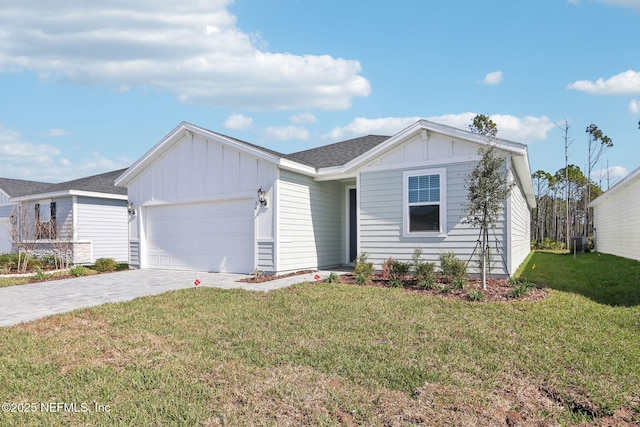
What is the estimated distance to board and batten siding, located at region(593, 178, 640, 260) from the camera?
13.8 m

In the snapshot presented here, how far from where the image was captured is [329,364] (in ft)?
13.7

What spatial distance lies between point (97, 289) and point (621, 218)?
62.6ft

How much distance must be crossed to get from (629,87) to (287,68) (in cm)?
A: 2115

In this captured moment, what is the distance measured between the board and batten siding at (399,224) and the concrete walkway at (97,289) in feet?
5.88

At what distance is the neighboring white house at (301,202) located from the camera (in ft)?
32.2

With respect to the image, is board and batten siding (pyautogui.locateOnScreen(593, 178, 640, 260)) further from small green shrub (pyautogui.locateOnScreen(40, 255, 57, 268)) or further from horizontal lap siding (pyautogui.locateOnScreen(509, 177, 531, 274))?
small green shrub (pyautogui.locateOnScreen(40, 255, 57, 268))

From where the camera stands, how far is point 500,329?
17.6 ft

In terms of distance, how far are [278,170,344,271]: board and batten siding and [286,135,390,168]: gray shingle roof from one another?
813 millimetres

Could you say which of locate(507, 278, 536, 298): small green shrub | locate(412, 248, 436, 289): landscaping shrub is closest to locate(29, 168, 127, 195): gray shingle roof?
locate(412, 248, 436, 289): landscaping shrub

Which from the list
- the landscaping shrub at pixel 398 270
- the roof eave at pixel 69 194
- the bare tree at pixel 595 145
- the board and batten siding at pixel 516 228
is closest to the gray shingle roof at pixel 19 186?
the roof eave at pixel 69 194

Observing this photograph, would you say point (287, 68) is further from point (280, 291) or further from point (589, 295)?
point (589, 295)

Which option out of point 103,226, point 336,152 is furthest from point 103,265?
point 336,152

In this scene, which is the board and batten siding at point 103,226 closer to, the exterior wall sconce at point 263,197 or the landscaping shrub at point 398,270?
the exterior wall sconce at point 263,197

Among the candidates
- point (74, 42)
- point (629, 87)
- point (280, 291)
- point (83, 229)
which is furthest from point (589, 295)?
point (629, 87)
